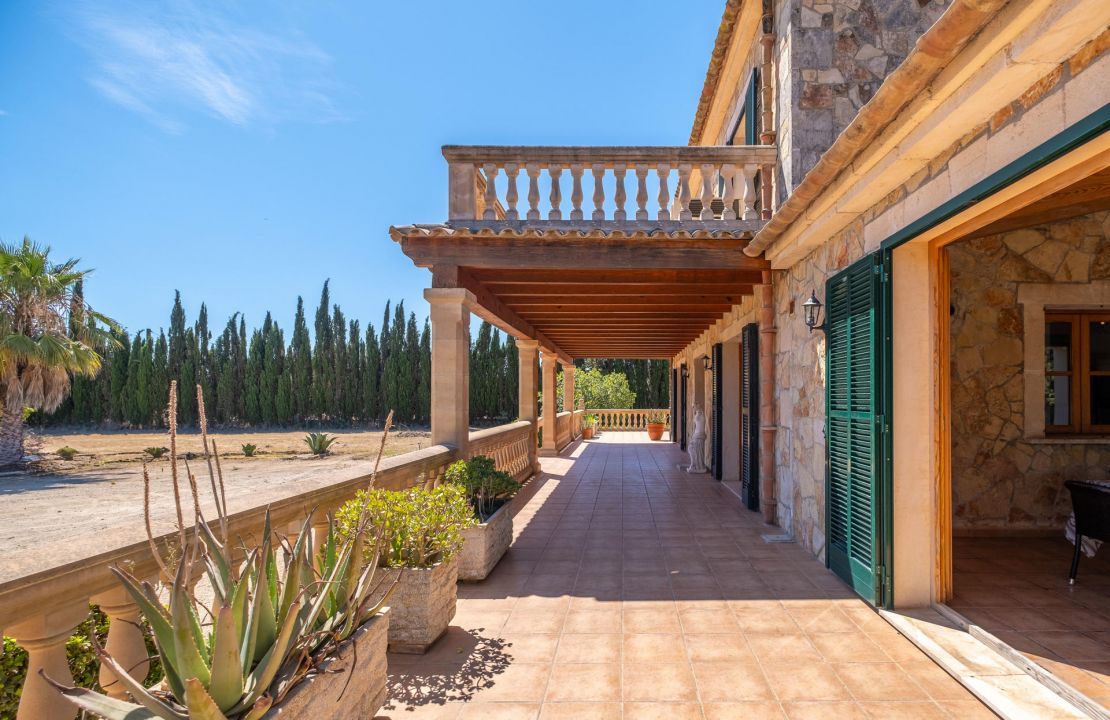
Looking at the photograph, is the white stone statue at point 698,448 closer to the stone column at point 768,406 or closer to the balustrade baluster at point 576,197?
the stone column at point 768,406

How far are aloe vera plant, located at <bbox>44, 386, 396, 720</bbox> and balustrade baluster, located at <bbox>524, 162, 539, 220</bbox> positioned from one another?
488cm

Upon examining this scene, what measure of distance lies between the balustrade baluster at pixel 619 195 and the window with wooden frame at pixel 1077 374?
14.1 ft

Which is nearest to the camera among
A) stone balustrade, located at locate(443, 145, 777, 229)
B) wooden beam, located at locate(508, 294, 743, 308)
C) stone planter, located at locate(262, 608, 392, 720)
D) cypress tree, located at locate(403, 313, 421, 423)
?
stone planter, located at locate(262, 608, 392, 720)

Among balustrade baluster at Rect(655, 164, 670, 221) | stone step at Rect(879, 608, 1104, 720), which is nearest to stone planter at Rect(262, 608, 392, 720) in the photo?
stone step at Rect(879, 608, 1104, 720)

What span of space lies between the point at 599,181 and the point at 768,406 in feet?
10.2

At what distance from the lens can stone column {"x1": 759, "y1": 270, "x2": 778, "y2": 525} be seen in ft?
21.6

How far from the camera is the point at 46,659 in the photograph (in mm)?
1702

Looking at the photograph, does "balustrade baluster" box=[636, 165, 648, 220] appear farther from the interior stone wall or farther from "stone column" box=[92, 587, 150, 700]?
"stone column" box=[92, 587, 150, 700]

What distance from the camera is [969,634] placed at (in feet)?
11.4

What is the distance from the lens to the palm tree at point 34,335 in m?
16.1

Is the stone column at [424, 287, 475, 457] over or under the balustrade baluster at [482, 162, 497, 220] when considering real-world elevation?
under

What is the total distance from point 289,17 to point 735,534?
7.84 metres

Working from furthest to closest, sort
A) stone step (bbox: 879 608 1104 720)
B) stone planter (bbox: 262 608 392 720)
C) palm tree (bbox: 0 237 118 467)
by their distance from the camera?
1. palm tree (bbox: 0 237 118 467)
2. stone step (bbox: 879 608 1104 720)
3. stone planter (bbox: 262 608 392 720)

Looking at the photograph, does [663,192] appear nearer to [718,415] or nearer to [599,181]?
[599,181]
